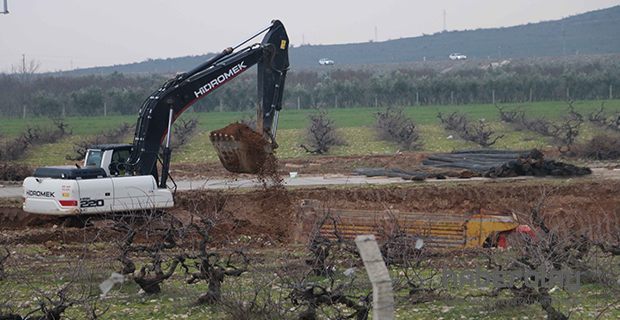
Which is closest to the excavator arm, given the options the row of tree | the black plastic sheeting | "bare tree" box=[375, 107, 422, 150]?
the black plastic sheeting

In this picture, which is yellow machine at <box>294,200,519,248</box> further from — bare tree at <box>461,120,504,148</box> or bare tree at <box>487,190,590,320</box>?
bare tree at <box>461,120,504,148</box>

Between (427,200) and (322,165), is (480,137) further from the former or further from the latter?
(427,200)

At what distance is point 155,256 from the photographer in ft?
50.5

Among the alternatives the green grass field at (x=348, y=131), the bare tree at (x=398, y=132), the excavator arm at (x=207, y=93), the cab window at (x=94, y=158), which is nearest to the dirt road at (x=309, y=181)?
the excavator arm at (x=207, y=93)

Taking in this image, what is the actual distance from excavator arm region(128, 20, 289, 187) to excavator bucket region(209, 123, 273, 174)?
3.7 inches

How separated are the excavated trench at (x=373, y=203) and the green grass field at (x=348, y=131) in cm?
1387

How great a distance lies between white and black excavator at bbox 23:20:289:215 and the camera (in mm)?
21781

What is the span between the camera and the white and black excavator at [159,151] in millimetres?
21781

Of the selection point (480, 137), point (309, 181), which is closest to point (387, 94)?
point (480, 137)

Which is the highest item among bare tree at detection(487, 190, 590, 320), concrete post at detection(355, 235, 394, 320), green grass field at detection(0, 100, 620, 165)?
concrete post at detection(355, 235, 394, 320)

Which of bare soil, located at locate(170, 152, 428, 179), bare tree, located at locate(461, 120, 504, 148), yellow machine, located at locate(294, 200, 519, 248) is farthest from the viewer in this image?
bare tree, located at locate(461, 120, 504, 148)

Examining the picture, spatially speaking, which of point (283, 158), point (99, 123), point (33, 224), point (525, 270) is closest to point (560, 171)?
point (283, 158)

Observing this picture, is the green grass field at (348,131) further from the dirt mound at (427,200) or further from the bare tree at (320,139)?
the dirt mound at (427,200)

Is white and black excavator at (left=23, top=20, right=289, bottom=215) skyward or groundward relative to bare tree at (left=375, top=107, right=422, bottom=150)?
skyward
